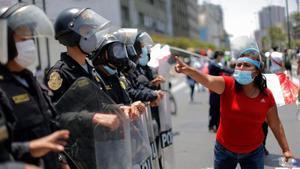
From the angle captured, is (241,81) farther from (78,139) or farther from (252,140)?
(78,139)

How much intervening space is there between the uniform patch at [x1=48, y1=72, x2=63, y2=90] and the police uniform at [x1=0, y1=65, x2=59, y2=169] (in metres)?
0.55

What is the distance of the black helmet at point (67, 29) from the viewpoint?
11.7 ft

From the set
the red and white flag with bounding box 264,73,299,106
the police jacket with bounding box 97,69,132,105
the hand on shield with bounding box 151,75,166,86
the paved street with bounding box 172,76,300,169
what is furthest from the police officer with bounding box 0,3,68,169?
the paved street with bounding box 172,76,300,169

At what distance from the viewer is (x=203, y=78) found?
413cm

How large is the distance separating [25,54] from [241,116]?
2.11 m

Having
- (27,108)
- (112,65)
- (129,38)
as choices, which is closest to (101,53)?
(112,65)

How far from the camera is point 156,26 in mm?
69625

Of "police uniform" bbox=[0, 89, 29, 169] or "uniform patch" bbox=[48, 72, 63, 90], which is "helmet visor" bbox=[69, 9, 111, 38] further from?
"police uniform" bbox=[0, 89, 29, 169]

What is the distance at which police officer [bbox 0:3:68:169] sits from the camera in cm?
262

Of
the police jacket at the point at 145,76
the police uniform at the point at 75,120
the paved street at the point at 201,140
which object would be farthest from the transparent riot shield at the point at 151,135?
the paved street at the point at 201,140

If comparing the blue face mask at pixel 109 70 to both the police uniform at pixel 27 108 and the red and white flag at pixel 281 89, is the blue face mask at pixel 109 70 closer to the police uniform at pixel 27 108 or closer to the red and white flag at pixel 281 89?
the police uniform at pixel 27 108

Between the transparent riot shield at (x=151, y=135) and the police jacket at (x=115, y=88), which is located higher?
the police jacket at (x=115, y=88)

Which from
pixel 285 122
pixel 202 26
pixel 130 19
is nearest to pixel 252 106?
pixel 285 122

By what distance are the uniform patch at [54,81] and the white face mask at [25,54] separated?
0.67 m
